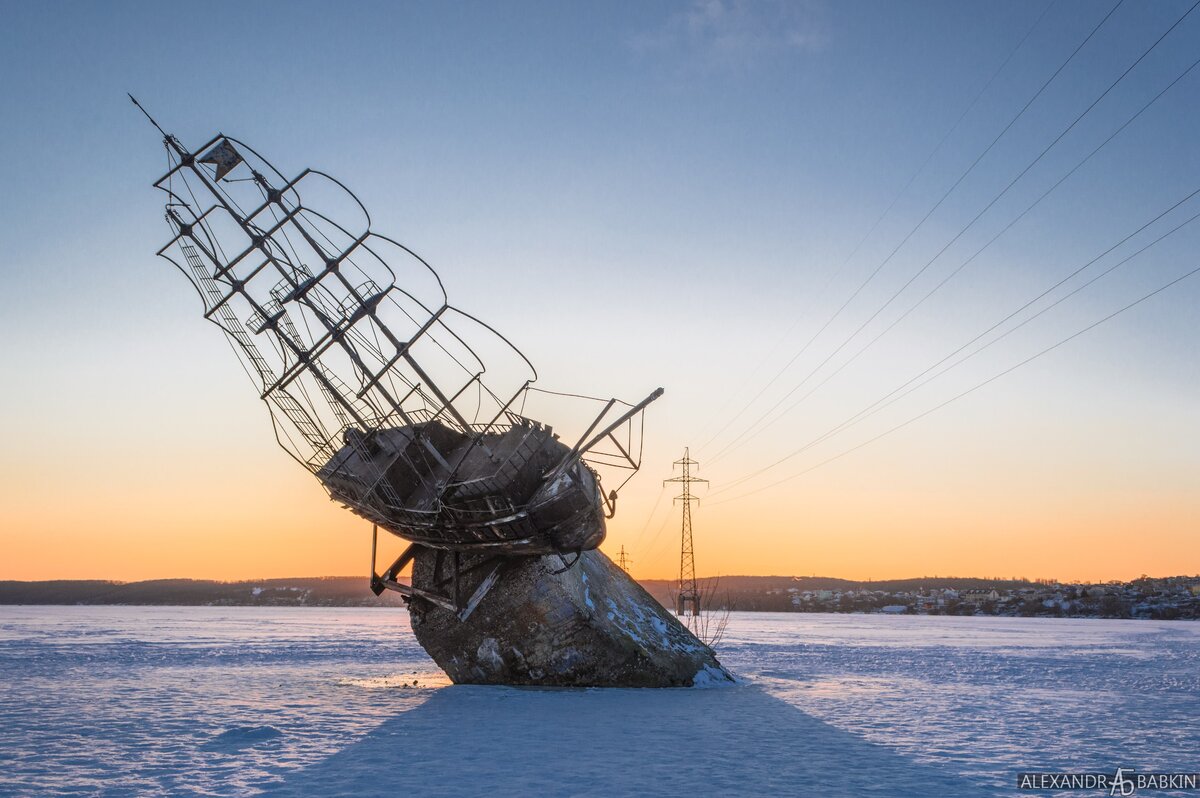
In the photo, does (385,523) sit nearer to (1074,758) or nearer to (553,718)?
(553,718)

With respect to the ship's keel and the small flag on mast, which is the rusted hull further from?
the small flag on mast

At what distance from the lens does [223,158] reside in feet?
52.0

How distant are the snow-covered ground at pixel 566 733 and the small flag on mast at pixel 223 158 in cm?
933

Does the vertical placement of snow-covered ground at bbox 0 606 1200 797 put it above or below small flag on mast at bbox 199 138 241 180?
below

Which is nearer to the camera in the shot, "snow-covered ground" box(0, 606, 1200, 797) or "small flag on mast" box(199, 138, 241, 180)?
"snow-covered ground" box(0, 606, 1200, 797)

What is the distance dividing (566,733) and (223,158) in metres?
11.6

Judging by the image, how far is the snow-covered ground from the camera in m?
8.71

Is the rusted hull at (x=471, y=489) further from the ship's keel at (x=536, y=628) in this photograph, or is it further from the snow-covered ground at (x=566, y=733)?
the snow-covered ground at (x=566, y=733)

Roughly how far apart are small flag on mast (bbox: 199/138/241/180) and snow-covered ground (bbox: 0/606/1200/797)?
933 centimetres

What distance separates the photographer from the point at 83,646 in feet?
103

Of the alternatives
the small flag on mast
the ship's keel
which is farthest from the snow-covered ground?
the small flag on mast

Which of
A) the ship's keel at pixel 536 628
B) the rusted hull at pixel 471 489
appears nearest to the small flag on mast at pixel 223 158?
the rusted hull at pixel 471 489

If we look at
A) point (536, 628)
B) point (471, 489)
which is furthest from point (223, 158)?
point (536, 628)

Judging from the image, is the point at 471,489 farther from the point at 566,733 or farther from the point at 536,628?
the point at 566,733
